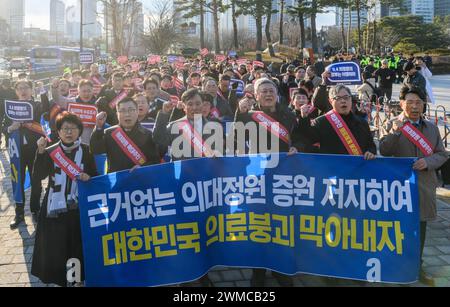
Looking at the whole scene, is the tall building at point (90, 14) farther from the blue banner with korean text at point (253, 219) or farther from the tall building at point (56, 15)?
the blue banner with korean text at point (253, 219)

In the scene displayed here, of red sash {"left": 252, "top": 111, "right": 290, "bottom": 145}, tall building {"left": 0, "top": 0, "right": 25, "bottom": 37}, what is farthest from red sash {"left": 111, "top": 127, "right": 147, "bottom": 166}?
tall building {"left": 0, "top": 0, "right": 25, "bottom": 37}

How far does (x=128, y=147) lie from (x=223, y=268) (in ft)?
5.44

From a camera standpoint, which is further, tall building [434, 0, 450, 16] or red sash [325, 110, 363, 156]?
tall building [434, 0, 450, 16]

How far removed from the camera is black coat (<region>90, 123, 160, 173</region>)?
15.4ft

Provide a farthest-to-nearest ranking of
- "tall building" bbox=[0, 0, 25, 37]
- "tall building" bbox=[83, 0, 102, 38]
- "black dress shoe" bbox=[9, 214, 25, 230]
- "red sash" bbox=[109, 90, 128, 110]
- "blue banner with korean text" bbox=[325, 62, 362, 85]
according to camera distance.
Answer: "tall building" bbox=[0, 0, 25, 37]
"tall building" bbox=[83, 0, 102, 38]
"blue banner with korean text" bbox=[325, 62, 362, 85]
"red sash" bbox=[109, 90, 128, 110]
"black dress shoe" bbox=[9, 214, 25, 230]

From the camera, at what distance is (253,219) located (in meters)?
4.38

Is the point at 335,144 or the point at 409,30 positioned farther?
the point at 409,30

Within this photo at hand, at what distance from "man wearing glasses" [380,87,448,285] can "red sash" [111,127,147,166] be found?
7.74 feet

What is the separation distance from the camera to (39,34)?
12950 cm

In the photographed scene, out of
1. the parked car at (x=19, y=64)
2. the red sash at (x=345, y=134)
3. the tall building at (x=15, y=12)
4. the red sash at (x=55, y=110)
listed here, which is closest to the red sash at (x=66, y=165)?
the red sash at (x=345, y=134)

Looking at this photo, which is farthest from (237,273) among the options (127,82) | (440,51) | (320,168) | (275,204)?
(440,51)

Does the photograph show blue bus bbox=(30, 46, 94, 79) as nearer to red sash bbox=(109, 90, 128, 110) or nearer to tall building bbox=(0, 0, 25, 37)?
red sash bbox=(109, 90, 128, 110)
